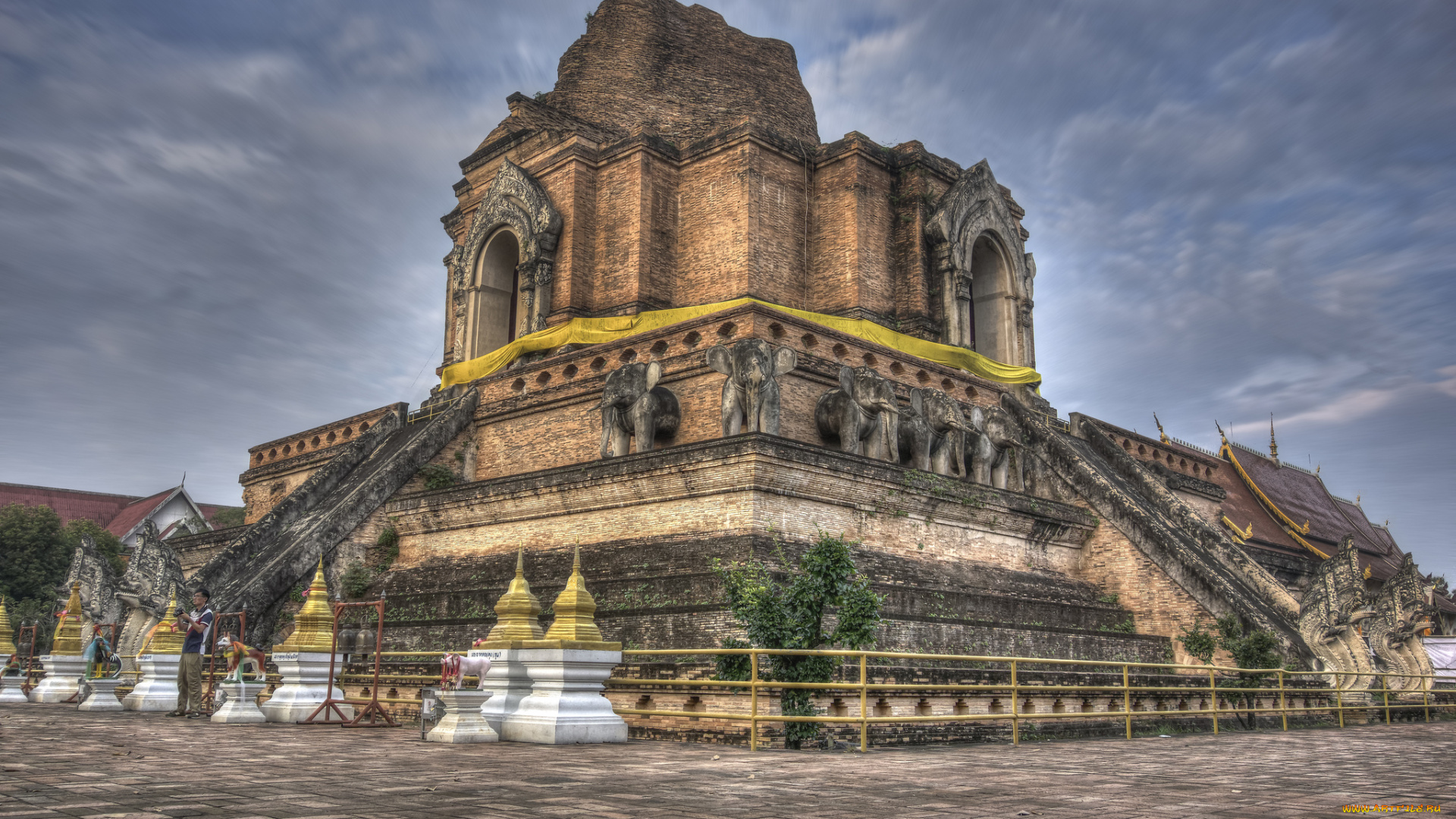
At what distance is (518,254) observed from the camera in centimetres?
2189

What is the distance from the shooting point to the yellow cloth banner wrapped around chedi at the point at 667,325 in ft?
59.7

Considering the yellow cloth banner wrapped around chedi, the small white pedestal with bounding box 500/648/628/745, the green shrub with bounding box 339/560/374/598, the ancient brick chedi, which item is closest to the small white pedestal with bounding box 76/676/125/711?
the ancient brick chedi

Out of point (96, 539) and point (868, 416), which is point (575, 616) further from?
point (96, 539)

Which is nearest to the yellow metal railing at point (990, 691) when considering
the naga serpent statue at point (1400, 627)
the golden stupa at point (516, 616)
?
the golden stupa at point (516, 616)

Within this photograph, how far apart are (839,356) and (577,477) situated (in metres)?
4.73

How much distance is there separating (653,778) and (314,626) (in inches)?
225

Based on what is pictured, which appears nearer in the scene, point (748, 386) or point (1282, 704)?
point (1282, 704)

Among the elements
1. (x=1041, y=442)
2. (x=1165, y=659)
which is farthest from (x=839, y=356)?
(x=1165, y=659)

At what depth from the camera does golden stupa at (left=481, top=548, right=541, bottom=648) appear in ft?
29.6

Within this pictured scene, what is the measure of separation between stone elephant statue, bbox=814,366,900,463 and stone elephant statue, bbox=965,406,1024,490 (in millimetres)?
1285

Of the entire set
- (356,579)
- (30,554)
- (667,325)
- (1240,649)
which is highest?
(667,325)

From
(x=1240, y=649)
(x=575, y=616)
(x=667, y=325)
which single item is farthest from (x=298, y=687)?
(x=1240, y=649)

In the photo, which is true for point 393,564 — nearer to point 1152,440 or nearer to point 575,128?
point 575,128

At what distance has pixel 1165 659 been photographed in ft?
47.6
